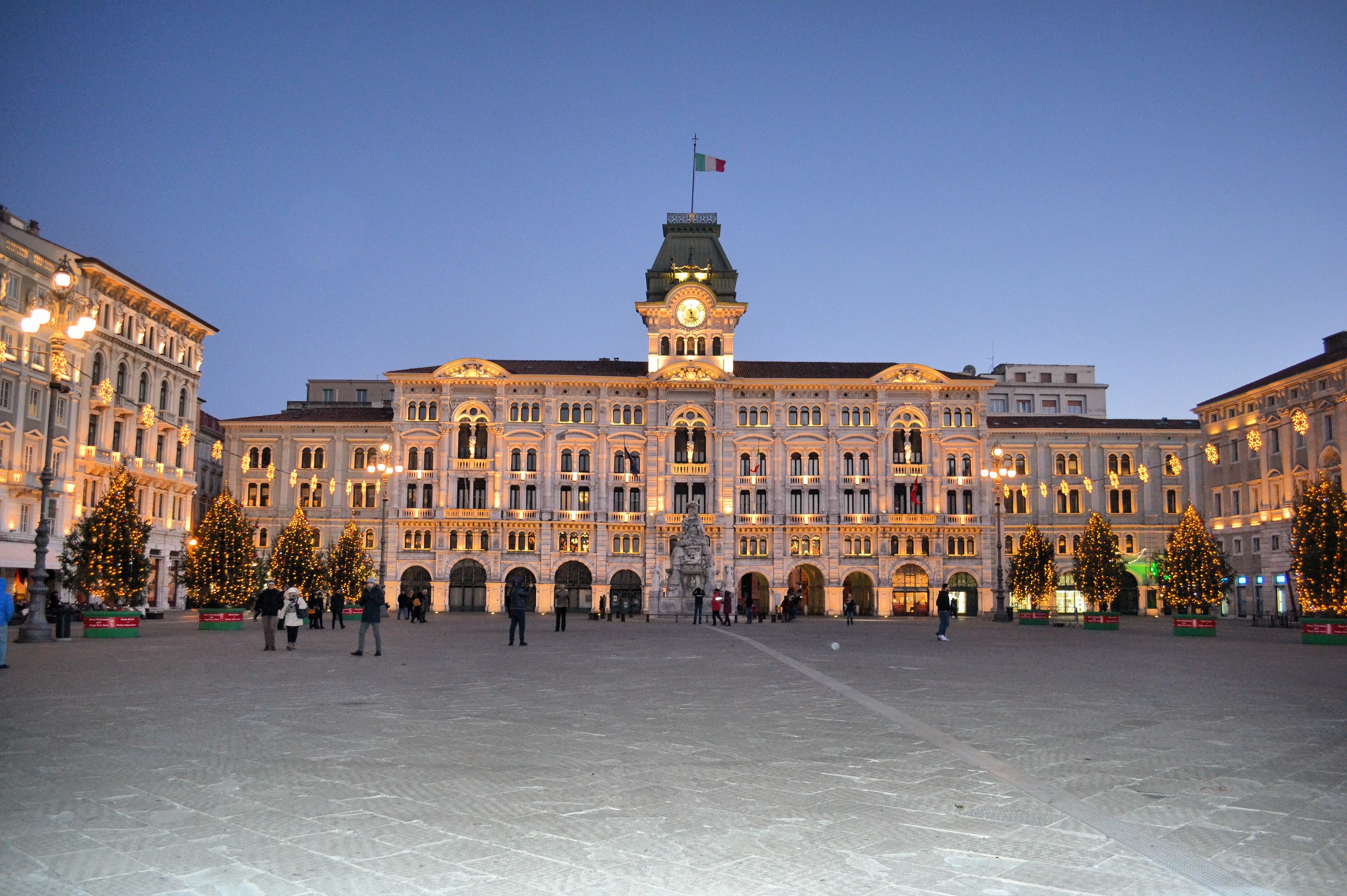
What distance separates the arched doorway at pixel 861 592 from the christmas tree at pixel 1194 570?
97.4 feet

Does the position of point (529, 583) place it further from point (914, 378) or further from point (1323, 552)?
point (1323, 552)

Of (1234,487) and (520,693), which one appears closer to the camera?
(520,693)

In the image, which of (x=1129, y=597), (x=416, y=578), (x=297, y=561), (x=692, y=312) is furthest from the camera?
(x=1129, y=597)

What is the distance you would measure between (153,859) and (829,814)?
Answer: 4376 mm

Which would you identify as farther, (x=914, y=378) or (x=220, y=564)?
(x=914, y=378)

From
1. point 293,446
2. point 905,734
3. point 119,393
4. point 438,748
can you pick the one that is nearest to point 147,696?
point 438,748

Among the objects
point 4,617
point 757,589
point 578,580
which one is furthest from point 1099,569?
point 4,617

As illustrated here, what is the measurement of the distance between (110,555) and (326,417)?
49941mm

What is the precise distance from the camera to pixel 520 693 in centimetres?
1530

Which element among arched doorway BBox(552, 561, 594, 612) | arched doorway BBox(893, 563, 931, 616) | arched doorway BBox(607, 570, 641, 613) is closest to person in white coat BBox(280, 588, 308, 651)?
arched doorway BBox(607, 570, 641, 613)

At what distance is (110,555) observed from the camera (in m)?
→ 32.0

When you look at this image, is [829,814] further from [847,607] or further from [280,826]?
[847,607]

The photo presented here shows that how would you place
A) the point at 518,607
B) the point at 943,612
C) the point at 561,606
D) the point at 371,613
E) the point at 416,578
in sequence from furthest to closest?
1. the point at 416,578
2. the point at 561,606
3. the point at 943,612
4. the point at 518,607
5. the point at 371,613

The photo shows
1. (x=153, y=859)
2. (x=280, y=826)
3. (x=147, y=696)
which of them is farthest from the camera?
(x=147, y=696)
